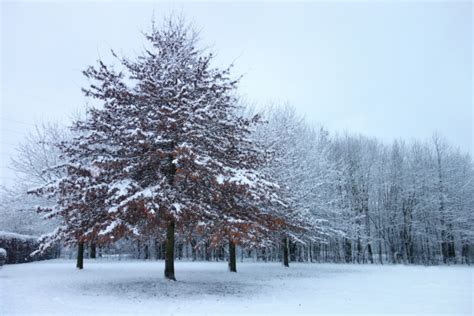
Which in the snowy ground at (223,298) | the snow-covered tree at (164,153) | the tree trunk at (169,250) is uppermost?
the snow-covered tree at (164,153)

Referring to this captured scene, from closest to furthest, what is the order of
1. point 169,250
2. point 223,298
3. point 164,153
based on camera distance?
point 223,298
point 164,153
point 169,250

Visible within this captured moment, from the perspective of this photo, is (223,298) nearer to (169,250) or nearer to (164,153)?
(169,250)

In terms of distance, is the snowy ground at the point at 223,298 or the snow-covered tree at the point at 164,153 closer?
the snowy ground at the point at 223,298

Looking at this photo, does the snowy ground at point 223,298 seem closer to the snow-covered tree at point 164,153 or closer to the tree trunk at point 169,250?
the tree trunk at point 169,250

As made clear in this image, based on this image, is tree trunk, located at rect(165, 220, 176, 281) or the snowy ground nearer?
the snowy ground

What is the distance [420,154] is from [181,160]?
110 feet

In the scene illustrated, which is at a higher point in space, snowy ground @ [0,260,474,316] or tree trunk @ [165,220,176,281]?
tree trunk @ [165,220,176,281]

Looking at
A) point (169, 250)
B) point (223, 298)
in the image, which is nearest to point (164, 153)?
point (169, 250)

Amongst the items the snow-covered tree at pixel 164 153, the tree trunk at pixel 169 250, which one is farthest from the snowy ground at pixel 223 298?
the snow-covered tree at pixel 164 153

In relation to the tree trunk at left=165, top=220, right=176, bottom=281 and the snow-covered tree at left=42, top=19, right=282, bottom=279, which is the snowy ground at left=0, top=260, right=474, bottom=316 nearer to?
the tree trunk at left=165, top=220, right=176, bottom=281

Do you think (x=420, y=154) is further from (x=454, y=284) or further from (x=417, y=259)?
(x=454, y=284)

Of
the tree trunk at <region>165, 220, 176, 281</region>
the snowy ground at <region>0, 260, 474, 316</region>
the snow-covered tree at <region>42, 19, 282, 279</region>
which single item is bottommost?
the snowy ground at <region>0, 260, 474, 316</region>

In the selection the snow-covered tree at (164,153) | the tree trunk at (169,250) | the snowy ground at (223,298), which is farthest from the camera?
the tree trunk at (169,250)

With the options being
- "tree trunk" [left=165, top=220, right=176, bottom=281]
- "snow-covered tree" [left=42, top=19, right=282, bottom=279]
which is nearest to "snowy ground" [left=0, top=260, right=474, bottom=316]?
"tree trunk" [left=165, top=220, right=176, bottom=281]
